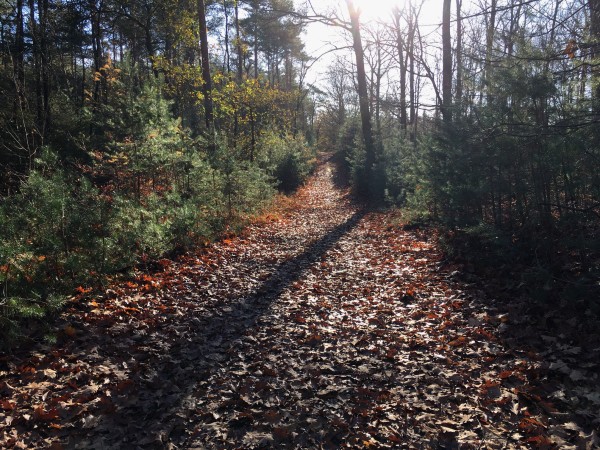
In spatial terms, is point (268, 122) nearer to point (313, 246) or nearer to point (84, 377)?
point (313, 246)

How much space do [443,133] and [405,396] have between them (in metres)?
6.54

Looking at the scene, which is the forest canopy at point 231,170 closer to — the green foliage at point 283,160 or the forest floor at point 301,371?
the forest floor at point 301,371

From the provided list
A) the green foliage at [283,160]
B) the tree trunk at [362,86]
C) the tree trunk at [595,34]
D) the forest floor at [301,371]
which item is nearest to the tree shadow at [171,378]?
the forest floor at [301,371]

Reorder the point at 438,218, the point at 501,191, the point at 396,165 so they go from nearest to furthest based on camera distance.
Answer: the point at 501,191, the point at 438,218, the point at 396,165

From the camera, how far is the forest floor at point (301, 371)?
3436 mm

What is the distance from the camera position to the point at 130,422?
11.9ft

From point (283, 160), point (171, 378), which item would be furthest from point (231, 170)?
point (283, 160)

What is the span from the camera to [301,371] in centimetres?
454

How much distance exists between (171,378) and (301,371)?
1492 millimetres

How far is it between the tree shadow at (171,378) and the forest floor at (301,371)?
2cm

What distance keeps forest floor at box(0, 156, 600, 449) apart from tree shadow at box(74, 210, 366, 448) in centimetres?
2

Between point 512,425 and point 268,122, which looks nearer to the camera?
point 512,425

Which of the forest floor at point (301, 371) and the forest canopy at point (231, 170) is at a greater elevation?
the forest canopy at point (231, 170)

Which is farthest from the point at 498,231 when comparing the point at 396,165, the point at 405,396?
the point at 396,165
